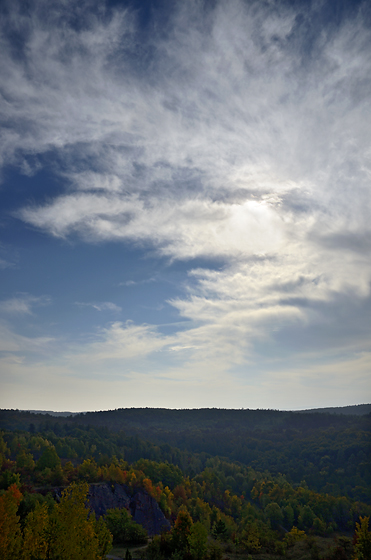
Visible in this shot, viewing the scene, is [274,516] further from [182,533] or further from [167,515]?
[182,533]

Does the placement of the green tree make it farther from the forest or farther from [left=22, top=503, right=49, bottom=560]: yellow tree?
→ [left=22, top=503, right=49, bottom=560]: yellow tree

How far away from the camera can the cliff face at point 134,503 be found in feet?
415

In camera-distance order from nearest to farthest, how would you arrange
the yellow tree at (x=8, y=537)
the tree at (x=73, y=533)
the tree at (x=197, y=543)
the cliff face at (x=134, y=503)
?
the tree at (x=73, y=533)
the yellow tree at (x=8, y=537)
the tree at (x=197, y=543)
the cliff face at (x=134, y=503)

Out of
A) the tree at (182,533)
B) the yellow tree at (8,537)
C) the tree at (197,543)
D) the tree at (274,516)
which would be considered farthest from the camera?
the tree at (274,516)

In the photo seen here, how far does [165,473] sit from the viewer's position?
169250 millimetres

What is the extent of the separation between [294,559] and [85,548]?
6796 cm

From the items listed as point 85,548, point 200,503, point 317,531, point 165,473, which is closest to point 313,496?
point 317,531

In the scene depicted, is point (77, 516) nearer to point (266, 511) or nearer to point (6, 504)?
point (6, 504)

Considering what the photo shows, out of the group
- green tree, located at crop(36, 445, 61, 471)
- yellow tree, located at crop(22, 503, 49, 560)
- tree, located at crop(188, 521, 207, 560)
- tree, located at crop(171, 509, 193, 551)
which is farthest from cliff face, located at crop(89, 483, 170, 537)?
yellow tree, located at crop(22, 503, 49, 560)

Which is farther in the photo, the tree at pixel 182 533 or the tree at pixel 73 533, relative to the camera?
the tree at pixel 182 533

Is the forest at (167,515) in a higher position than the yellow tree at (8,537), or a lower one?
lower

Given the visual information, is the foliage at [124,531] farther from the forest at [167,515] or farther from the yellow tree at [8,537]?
the yellow tree at [8,537]

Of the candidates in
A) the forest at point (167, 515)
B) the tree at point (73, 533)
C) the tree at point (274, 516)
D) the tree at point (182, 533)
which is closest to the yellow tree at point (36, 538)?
the forest at point (167, 515)

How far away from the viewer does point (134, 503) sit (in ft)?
451
